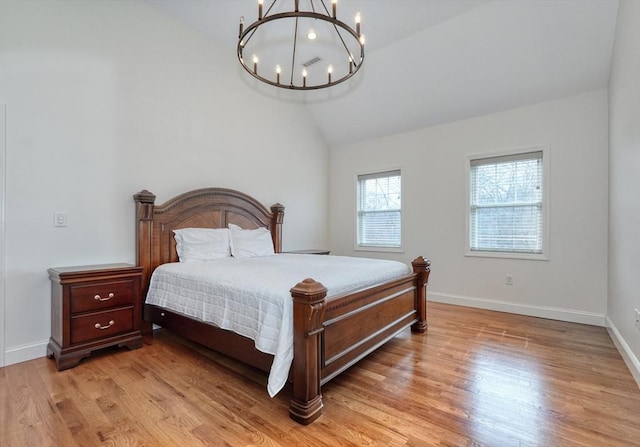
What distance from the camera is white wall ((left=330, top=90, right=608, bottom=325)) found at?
3514mm

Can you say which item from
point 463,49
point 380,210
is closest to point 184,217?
point 380,210

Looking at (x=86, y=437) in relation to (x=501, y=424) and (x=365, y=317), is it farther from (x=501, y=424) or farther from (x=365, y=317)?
(x=501, y=424)

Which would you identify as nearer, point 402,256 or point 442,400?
point 442,400

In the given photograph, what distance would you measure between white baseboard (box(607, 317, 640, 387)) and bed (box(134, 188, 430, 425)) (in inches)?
61.1

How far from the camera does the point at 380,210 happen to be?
5.23m

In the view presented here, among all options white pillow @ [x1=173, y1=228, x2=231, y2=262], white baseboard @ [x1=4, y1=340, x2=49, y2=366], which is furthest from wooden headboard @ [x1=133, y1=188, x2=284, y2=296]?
white baseboard @ [x1=4, y1=340, x2=49, y2=366]

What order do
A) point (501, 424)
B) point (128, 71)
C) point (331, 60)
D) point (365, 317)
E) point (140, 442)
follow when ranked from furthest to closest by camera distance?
point (331, 60), point (128, 71), point (365, 317), point (501, 424), point (140, 442)

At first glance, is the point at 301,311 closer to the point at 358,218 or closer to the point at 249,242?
the point at 249,242

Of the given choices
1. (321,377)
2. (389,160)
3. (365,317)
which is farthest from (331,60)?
(321,377)

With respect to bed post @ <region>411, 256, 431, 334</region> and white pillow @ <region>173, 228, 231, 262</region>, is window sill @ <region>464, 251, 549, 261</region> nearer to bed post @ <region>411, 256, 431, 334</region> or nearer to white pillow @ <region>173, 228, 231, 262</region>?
bed post @ <region>411, 256, 431, 334</region>

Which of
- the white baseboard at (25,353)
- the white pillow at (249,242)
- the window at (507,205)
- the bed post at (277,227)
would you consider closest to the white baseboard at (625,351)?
the window at (507,205)

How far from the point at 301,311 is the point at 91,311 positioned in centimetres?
194

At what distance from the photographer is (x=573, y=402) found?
1947 millimetres

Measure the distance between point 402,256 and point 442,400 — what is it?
307cm
